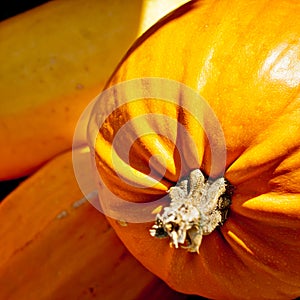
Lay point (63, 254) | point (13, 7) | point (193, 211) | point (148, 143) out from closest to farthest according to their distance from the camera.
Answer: point (193, 211)
point (148, 143)
point (63, 254)
point (13, 7)

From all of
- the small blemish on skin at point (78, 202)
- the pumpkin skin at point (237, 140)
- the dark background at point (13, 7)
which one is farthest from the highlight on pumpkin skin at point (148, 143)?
the dark background at point (13, 7)

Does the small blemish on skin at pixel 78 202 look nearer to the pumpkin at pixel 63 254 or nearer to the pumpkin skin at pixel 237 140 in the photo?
the pumpkin at pixel 63 254

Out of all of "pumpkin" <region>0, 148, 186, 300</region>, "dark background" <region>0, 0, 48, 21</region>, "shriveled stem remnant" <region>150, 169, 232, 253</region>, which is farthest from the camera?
"dark background" <region>0, 0, 48, 21</region>

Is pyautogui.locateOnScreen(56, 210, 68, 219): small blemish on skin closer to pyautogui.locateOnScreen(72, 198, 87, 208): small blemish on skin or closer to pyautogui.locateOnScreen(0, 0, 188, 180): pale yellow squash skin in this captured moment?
pyautogui.locateOnScreen(72, 198, 87, 208): small blemish on skin

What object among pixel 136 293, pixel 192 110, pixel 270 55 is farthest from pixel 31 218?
pixel 270 55

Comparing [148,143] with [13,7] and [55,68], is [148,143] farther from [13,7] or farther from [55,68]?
[13,7]

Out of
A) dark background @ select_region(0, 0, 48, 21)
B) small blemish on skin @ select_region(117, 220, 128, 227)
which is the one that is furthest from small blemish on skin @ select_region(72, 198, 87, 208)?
dark background @ select_region(0, 0, 48, 21)

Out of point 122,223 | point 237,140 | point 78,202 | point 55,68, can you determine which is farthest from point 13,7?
point 237,140
